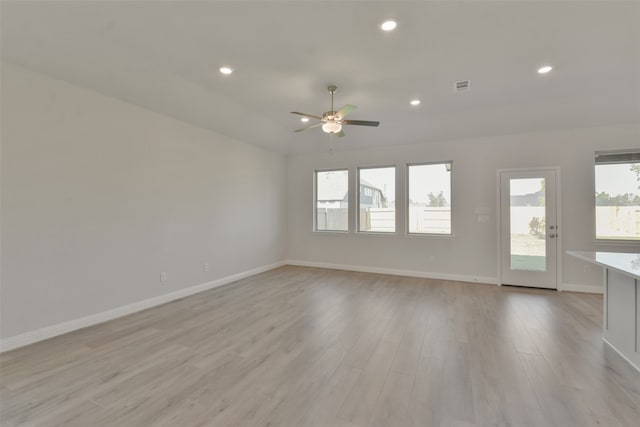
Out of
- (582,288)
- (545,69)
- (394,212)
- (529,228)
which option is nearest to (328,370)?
(545,69)

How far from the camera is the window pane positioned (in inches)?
174

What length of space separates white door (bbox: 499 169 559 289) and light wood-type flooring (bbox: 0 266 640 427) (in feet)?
3.34

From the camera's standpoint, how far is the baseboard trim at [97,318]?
2.70 m

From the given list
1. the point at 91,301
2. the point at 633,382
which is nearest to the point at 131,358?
the point at 91,301

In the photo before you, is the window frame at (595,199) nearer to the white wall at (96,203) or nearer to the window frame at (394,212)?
the window frame at (394,212)

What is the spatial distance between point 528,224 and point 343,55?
4498mm

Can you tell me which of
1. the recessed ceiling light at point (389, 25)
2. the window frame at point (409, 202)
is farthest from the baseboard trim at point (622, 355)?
the recessed ceiling light at point (389, 25)

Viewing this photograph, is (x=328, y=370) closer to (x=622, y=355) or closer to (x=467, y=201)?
(x=622, y=355)

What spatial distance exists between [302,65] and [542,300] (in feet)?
16.0

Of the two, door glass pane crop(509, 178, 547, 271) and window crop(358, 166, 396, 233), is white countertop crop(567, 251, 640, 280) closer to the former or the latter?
door glass pane crop(509, 178, 547, 271)

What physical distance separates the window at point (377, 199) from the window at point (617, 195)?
11.2 feet

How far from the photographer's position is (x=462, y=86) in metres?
3.54

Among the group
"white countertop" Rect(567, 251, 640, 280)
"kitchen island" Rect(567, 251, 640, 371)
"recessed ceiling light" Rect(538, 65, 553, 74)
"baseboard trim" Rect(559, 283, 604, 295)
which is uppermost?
"recessed ceiling light" Rect(538, 65, 553, 74)

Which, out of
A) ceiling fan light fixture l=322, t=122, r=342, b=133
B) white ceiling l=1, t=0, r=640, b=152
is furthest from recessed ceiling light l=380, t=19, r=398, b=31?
ceiling fan light fixture l=322, t=122, r=342, b=133
